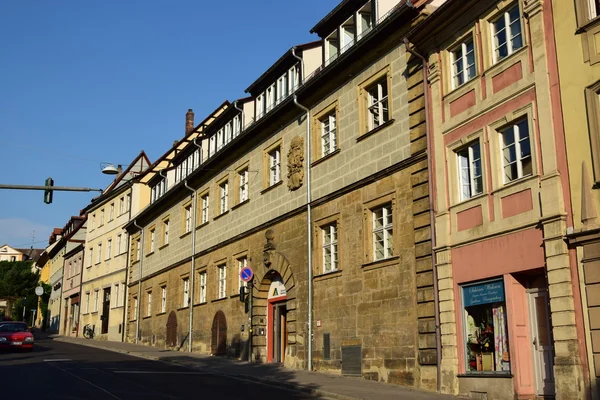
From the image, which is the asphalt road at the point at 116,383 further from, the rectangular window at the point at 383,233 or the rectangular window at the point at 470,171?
the rectangular window at the point at 470,171

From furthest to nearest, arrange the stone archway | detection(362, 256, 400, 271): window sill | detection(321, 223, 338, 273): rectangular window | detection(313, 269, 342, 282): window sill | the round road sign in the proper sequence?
the round road sign
the stone archway
detection(321, 223, 338, 273): rectangular window
detection(313, 269, 342, 282): window sill
detection(362, 256, 400, 271): window sill

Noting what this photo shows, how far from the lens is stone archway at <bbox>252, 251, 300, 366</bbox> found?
23188 millimetres

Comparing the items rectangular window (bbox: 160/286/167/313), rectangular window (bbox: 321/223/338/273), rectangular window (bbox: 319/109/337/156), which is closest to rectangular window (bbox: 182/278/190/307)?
rectangular window (bbox: 160/286/167/313)

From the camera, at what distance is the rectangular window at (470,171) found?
1573 centimetres

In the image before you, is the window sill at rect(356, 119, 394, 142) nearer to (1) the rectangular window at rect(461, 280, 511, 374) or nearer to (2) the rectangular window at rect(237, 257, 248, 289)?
(1) the rectangular window at rect(461, 280, 511, 374)

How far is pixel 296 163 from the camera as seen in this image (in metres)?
23.5

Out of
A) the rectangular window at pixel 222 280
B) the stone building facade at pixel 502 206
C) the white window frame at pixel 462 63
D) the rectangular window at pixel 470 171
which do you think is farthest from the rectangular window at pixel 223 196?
the rectangular window at pixel 470 171

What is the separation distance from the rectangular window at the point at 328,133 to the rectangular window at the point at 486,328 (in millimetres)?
7865

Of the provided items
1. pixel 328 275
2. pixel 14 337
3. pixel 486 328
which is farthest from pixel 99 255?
pixel 486 328

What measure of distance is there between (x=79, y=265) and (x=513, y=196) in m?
49.4

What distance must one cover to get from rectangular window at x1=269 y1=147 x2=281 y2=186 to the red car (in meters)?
13.5

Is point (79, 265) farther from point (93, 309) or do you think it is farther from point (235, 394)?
point (235, 394)

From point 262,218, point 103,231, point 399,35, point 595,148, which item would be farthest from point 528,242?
point 103,231

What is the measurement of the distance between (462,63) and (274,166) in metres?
10.7
